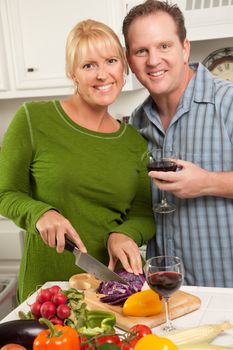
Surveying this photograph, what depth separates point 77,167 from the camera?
1701 mm

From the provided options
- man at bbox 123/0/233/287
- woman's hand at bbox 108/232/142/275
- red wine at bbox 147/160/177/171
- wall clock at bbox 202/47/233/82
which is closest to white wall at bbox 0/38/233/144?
wall clock at bbox 202/47/233/82

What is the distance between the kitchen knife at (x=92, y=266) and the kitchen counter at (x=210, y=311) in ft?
0.64

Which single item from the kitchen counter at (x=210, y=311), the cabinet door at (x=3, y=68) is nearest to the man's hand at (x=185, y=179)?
the kitchen counter at (x=210, y=311)

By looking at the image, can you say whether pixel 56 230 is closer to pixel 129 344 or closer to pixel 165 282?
pixel 165 282

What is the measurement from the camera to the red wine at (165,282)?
4.14 ft

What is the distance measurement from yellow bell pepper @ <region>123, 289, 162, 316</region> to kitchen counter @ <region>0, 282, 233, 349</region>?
5 cm

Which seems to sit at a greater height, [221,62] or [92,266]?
[221,62]

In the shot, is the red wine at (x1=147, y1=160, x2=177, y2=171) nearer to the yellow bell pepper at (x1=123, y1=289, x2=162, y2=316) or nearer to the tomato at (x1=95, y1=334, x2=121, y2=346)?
the yellow bell pepper at (x1=123, y1=289, x2=162, y2=316)

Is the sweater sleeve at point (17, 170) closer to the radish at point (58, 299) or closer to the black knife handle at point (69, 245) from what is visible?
the black knife handle at point (69, 245)

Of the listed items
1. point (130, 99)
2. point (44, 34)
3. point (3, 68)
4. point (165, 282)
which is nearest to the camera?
point (165, 282)

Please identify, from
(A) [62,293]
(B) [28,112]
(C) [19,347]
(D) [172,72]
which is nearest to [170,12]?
(D) [172,72]

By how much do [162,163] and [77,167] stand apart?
0.27 metres

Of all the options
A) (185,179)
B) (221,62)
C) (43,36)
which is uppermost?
(43,36)

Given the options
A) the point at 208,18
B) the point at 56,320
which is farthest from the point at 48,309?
the point at 208,18
